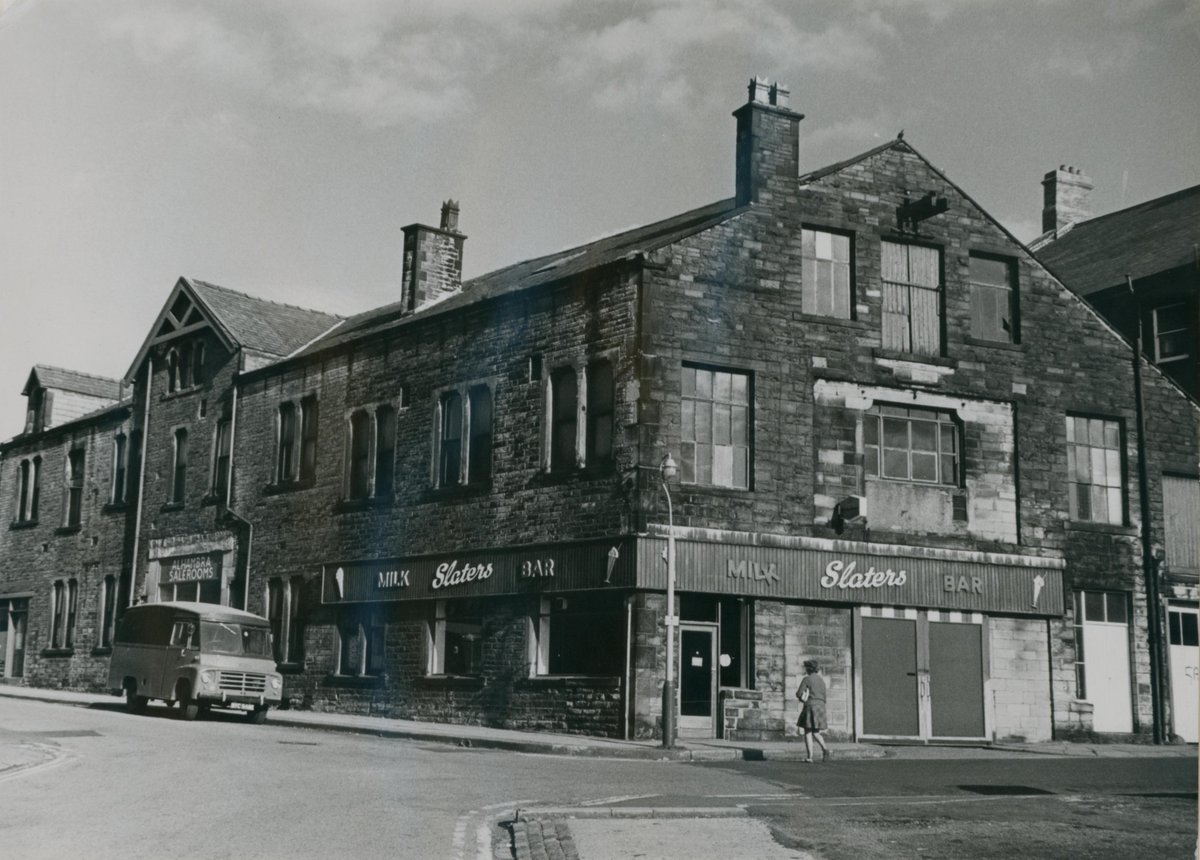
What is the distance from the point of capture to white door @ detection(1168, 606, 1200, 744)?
2539cm

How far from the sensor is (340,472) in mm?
28891

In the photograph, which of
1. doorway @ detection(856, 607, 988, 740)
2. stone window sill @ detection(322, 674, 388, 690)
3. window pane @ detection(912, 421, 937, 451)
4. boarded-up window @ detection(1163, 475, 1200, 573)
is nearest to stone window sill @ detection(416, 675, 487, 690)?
stone window sill @ detection(322, 674, 388, 690)

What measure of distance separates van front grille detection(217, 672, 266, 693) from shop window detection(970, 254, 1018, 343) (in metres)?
14.6

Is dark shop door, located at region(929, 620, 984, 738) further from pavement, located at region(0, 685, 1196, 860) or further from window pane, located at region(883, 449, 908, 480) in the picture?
window pane, located at region(883, 449, 908, 480)

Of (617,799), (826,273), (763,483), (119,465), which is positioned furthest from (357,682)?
(617,799)

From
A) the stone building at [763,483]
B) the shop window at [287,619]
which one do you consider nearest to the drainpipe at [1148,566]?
the stone building at [763,483]

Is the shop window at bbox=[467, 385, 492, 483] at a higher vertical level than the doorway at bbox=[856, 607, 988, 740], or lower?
higher

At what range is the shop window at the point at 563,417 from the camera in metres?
23.7

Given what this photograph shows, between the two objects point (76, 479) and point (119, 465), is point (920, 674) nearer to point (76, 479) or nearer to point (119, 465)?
point (119, 465)

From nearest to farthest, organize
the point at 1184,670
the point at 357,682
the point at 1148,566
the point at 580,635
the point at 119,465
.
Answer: the point at 580,635, the point at 1184,670, the point at 1148,566, the point at 357,682, the point at 119,465

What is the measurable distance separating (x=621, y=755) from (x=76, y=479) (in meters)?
23.4

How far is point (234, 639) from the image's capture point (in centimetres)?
2370

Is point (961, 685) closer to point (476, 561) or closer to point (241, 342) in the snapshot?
point (476, 561)

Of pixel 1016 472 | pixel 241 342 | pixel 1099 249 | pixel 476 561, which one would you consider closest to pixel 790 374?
pixel 1016 472
